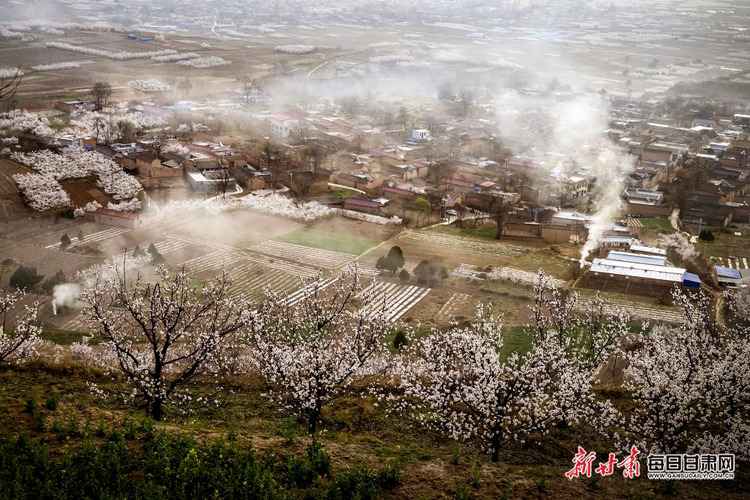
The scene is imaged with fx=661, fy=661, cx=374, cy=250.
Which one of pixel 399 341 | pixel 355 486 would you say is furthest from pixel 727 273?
pixel 355 486

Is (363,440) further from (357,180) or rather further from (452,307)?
(357,180)

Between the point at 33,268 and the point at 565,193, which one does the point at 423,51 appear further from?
the point at 33,268

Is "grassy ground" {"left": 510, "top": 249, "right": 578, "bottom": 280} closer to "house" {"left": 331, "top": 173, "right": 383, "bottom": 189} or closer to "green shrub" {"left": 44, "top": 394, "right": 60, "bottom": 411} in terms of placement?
"house" {"left": 331, "top": 173, "right": 383, "bottom": 189}

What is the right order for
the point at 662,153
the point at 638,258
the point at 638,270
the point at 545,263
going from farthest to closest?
the point at 662,153, the point at 545,263, the point at 638,258, the point at 638,270

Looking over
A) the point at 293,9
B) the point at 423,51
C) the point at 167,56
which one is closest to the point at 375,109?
the point at 167,56

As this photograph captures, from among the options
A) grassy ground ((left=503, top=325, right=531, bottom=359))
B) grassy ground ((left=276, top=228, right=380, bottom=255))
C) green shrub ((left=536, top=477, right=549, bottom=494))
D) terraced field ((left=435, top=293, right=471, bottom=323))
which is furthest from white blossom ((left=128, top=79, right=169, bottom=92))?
green shrub ((left=536, top=477, right=549, bottom=494))
